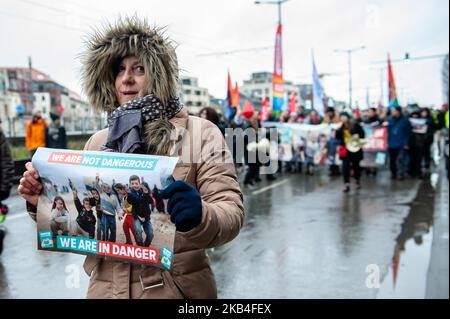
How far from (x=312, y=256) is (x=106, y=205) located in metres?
4.44

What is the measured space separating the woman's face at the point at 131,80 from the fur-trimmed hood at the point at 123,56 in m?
0.03

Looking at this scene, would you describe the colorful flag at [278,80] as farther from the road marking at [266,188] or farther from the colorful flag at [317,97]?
the road marking at [266,188]

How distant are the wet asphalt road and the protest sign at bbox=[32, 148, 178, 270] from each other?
2.99m

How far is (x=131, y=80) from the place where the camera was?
75.7 inches

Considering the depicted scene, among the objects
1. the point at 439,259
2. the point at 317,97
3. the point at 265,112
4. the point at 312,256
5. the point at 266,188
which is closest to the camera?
the point at 439,259

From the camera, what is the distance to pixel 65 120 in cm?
2312

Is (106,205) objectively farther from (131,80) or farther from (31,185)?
(131,80)

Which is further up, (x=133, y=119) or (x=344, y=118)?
(x=133, y=119)

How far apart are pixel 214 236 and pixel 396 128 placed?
12264 mm

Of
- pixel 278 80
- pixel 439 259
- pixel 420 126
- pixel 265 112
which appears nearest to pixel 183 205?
pixel 439 259

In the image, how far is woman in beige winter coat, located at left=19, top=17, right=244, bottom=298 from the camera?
177cm

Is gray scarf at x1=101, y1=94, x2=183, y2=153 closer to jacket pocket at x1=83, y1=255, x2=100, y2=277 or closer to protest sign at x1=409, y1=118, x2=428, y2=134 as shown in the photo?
jacket pocket at x1=83, y1=255, x2=100, y2=277

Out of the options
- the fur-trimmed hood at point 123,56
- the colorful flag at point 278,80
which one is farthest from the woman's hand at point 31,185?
the colorful flag at point 278,80
